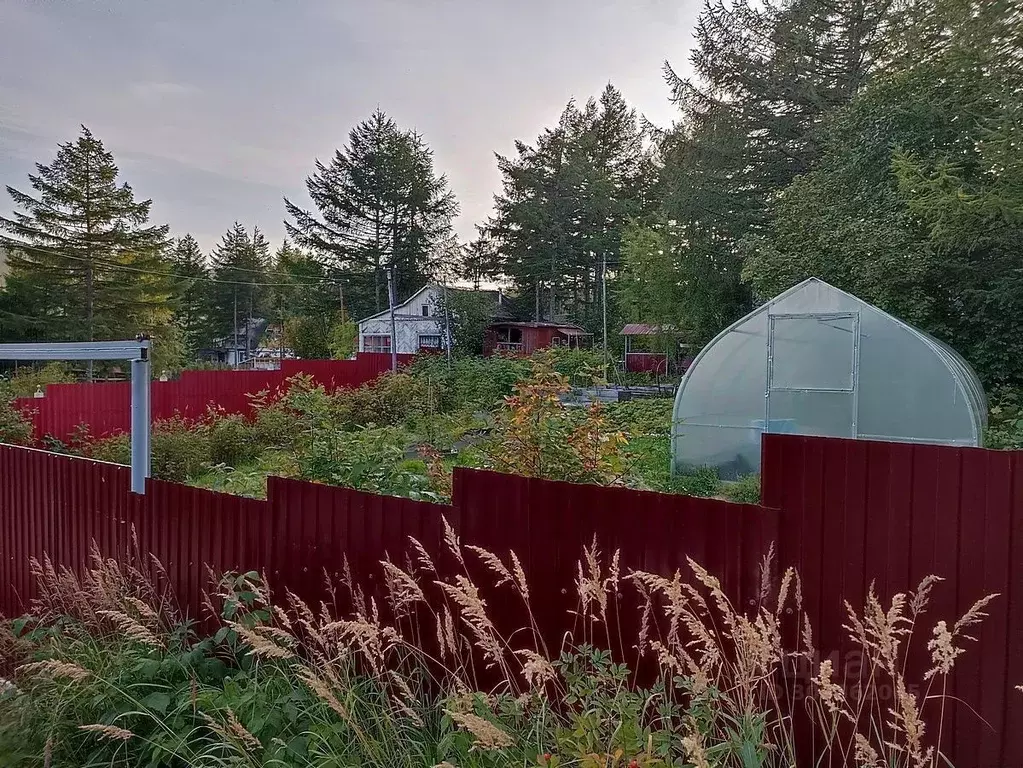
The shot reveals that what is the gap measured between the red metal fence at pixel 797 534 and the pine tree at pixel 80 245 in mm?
28774

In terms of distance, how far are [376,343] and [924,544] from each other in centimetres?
3226

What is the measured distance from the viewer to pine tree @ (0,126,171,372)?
2747cm

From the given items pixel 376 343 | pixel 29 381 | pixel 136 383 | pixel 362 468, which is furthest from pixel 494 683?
pixel 376 343

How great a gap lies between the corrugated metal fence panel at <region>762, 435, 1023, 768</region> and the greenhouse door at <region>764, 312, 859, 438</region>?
6.35 m

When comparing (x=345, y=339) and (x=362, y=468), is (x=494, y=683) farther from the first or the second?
(x=345, y=339)

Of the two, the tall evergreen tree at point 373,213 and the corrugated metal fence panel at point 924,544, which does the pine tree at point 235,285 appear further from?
the corrugated metal fence panel at point 924,544

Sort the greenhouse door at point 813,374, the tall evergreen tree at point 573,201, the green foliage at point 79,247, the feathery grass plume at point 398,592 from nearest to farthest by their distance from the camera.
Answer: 1. the feathery grass plume at point 398,592
2. the greenhouse door at point 813,374
3. the green foliage at point 79,247
4. the tall evergreen tree at point 573,201

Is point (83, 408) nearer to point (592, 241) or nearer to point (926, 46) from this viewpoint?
point (926, 46)

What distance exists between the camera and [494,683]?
2621 mm

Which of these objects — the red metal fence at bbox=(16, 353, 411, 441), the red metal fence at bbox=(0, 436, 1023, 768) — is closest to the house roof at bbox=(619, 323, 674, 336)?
the red metal fence at bbox=(16, 353, 411, 441)

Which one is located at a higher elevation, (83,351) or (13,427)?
(83,351)

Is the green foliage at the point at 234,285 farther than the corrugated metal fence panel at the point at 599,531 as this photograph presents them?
Yes

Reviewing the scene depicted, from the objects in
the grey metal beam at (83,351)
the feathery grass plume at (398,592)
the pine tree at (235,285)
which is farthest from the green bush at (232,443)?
the pine tree at (235,285)

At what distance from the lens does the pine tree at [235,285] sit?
4762 centimetres
